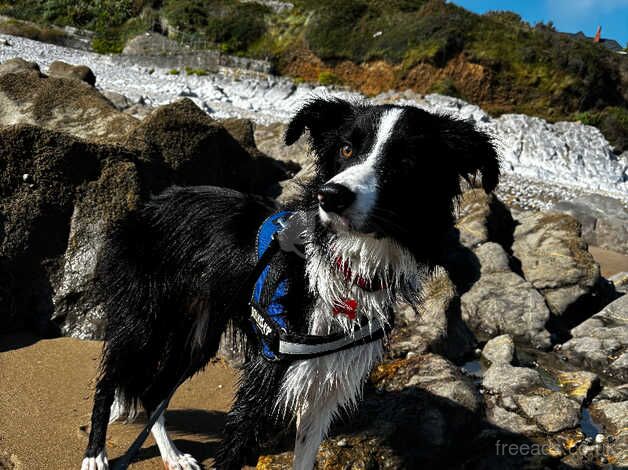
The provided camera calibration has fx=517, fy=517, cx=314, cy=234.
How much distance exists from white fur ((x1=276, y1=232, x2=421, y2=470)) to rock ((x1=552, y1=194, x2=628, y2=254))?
31.0 feet

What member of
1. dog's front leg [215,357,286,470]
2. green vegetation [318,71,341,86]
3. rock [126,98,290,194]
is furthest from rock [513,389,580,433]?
green vegetation [318,71,341,86]

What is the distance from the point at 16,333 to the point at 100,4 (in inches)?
1452

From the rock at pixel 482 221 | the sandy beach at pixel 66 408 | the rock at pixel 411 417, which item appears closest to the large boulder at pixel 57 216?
the sandy beach at pixel 66 408

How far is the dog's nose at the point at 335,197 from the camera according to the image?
217cm

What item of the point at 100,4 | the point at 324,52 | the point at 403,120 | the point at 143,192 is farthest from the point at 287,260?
the point at 100,4

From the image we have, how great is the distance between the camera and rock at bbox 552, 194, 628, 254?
10.7 metres

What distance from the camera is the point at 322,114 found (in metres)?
2.91

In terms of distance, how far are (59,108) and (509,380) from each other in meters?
6.13

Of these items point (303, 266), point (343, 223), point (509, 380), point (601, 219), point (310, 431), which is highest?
point (601, 219)

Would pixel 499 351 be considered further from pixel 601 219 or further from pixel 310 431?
pixel 601 219

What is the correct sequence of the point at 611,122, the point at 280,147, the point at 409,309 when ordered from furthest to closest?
the point at 611,122 → the point at 280,147 → the point at 409,309

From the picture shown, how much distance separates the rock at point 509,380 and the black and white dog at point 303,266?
1961 millimetres

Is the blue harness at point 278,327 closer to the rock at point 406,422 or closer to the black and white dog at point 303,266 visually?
the black and white dog at point 303,266

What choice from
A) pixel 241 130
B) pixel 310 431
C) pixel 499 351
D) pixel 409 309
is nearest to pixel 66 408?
pixel 310 431
